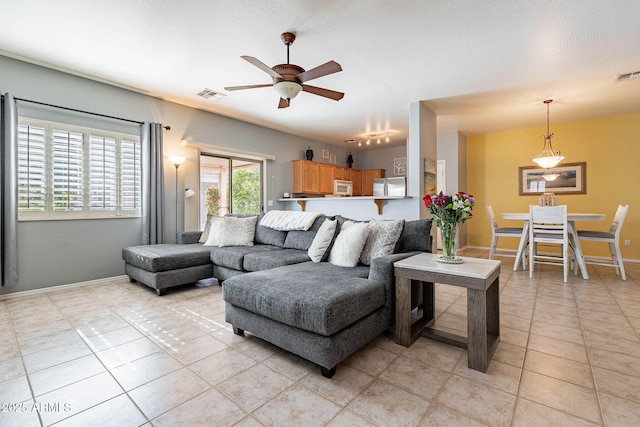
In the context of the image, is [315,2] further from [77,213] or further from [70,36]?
[77,213]

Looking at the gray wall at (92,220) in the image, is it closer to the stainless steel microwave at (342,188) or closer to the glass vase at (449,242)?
the stainless steel microwave at (342,188)

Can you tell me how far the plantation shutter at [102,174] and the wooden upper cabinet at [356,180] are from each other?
5362 millimetres

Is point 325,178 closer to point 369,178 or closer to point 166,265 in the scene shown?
point 369,178

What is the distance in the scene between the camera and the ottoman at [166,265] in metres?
3.21

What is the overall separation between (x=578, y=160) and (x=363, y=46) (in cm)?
524

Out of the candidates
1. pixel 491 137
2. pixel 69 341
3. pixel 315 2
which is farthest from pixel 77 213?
pixel 491 137

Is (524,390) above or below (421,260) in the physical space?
below

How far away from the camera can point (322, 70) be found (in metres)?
2.48

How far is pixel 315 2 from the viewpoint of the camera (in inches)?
90.0

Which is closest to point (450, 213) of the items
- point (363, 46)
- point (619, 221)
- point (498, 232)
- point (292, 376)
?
point (292, 376)

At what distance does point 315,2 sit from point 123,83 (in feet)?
9.80

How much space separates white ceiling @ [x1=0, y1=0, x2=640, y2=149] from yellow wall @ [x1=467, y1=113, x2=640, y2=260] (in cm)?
95

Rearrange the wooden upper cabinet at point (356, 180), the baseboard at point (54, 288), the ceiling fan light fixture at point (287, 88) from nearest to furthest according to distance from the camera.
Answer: the ceiling fan light fixture at point (287, 88)
the baseboard at point (54, 288)
the wooden upper cabinet at point (356, 180)

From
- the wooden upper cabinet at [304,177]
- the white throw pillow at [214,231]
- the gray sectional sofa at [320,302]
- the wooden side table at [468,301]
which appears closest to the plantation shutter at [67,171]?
the white throw pillow at [214,231]
